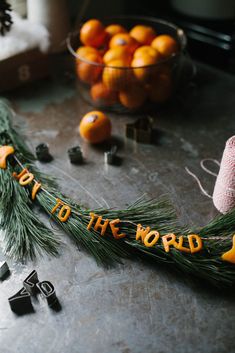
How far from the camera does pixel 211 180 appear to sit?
84 centimetres

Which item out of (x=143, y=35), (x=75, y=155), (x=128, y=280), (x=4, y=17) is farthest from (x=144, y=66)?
(x=128, y=280)

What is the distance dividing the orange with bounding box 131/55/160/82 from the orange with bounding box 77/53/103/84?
3.4 inches

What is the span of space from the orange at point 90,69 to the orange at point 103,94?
0.02m

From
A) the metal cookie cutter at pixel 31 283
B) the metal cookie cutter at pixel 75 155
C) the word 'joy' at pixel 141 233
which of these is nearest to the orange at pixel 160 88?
the metal cookie cutter at pixel 75 155

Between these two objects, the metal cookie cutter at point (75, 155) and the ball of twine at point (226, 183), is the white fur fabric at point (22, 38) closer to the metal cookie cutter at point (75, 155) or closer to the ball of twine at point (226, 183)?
the metal cookie cutter at point (75, 155)

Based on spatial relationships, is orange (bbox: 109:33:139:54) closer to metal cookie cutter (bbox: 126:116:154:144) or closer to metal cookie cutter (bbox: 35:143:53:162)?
metal cookie cutter (bbox: 126:116:154:144)

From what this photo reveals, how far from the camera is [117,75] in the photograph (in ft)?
3.15

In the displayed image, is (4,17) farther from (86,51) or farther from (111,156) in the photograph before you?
(111,156)

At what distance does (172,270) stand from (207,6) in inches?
31.2

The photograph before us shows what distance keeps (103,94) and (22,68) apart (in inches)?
10.0

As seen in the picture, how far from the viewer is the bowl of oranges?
964 millimetres

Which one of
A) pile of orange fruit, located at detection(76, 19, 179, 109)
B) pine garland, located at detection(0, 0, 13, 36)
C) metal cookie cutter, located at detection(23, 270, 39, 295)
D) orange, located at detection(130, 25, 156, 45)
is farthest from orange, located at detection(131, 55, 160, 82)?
metal cookie cutter, located at detection(23, 270, 39, 295)

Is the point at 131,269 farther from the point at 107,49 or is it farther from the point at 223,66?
the point at 223,66

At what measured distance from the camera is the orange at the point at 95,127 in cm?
90
